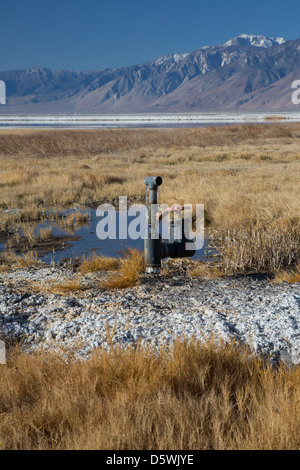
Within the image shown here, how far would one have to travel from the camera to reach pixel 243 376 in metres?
3.47

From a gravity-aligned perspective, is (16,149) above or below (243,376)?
above

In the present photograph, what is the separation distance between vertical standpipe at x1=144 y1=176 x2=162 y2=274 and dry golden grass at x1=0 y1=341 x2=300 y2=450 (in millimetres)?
2689

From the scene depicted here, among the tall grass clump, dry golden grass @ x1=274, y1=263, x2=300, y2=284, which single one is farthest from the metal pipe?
dry golden grass @ x1=274, y1=263, x2=300, y2=284

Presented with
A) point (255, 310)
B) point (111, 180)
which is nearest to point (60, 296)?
point (255, 310)

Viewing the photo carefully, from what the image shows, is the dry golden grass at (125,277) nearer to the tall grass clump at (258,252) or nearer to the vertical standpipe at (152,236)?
the vertical standpipe at (152,236)

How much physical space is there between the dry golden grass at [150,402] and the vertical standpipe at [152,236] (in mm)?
2689

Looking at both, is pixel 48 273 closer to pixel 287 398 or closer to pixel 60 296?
pixel 60 296

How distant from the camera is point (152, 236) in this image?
6.31 m

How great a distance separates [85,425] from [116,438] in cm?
25

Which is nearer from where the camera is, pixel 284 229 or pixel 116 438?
pixel 116 438

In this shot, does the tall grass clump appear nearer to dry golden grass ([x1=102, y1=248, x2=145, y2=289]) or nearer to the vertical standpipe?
the vertical standpipe

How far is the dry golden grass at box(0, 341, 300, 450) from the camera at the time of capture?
2660mm

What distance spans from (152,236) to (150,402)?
3538 millimetres
